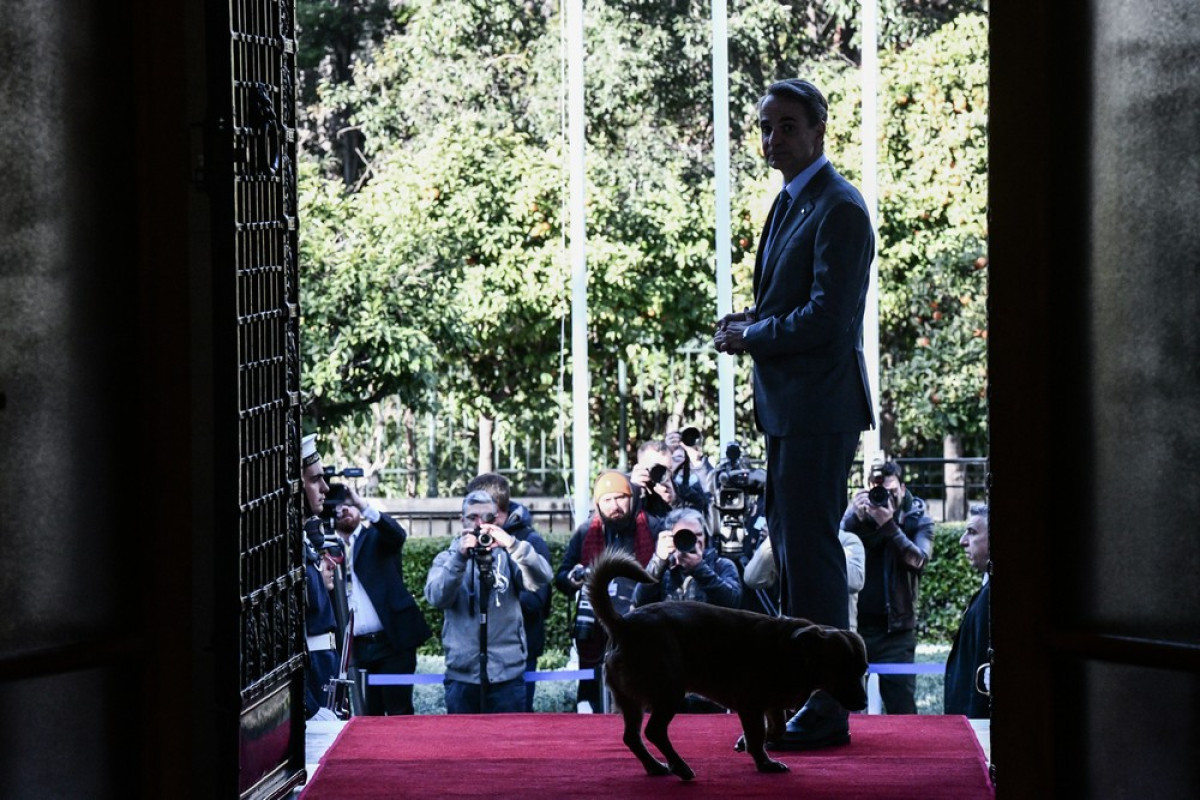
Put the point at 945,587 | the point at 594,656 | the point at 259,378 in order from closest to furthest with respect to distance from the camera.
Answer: the point at 259,378, the point at 594,656, the point at 945,587

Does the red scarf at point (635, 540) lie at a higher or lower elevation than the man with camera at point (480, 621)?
higher

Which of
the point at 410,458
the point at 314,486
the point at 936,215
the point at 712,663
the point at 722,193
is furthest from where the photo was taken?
the point at 410,458

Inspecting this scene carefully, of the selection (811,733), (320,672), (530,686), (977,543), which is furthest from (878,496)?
(811,733)

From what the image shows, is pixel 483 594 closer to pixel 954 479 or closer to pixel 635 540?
pixel 635 540

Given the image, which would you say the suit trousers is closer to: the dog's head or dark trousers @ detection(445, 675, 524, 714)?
the dog's head

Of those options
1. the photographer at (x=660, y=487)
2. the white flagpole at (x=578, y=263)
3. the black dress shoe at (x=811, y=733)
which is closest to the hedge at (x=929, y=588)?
the white flagpole at (x=578, y=263)

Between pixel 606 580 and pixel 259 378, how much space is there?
1.05 metres

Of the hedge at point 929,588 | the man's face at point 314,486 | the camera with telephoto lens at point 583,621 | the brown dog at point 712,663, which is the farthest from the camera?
the hedge at point 929,588

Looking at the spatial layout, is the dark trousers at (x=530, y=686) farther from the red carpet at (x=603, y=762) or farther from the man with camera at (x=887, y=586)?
the red carpet at (x=603, y=762)

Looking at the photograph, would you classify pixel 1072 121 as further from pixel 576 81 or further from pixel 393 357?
pixel 393 357

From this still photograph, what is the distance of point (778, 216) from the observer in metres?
5.26

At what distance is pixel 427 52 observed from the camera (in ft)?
60.2

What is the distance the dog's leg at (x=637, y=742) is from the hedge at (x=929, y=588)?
33.4 feet

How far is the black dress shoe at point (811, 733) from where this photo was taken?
16.9ft
